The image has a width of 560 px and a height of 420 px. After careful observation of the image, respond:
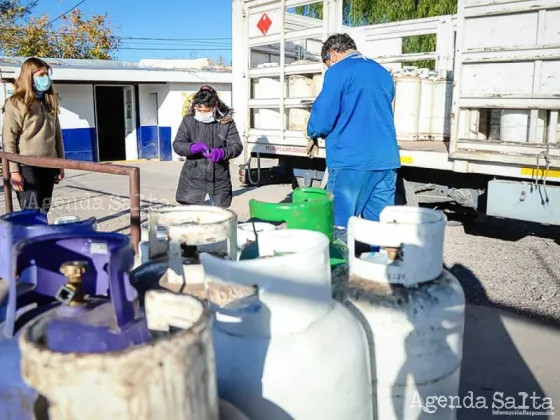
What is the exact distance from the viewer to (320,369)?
1.52 metres

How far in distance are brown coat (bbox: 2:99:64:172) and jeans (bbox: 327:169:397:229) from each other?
7.36 ft

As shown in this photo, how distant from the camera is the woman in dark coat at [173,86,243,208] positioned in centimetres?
439

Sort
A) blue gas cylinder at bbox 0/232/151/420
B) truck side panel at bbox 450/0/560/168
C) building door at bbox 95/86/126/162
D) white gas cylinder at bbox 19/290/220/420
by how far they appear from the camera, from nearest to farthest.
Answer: white gas cylinder at bbox 19/290/220/420 < blue gas cylinder at bbox 0/232/151/420 < truck side panel at bbox 450/0/560/168 < building door at bbox 95/86/126/162

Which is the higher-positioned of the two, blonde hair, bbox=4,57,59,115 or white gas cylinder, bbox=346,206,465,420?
blonde hair, bbox=4,57,59,115

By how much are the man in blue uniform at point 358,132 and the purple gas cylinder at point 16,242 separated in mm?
2025

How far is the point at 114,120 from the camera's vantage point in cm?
1747

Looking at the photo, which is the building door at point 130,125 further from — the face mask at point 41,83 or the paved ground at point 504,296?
the face mask at point 41,83

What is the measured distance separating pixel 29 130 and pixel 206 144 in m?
1.33

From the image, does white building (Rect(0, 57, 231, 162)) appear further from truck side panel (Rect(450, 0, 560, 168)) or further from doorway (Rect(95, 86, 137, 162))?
truck side panel (Rect(450, 0, 560, 168))

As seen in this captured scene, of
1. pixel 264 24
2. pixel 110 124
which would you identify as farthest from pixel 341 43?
pixel 110 124

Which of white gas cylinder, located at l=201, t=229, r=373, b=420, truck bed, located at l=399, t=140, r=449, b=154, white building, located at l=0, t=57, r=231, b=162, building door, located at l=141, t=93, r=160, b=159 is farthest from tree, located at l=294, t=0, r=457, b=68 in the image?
white gas cylinder, located at l=201, t=229, r=373, b=420

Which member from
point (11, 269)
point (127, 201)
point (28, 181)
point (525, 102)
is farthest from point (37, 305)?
point (127, 201)

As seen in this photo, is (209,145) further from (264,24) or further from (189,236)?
(264,24)

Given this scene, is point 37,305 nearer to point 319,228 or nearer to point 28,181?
point 319,228
